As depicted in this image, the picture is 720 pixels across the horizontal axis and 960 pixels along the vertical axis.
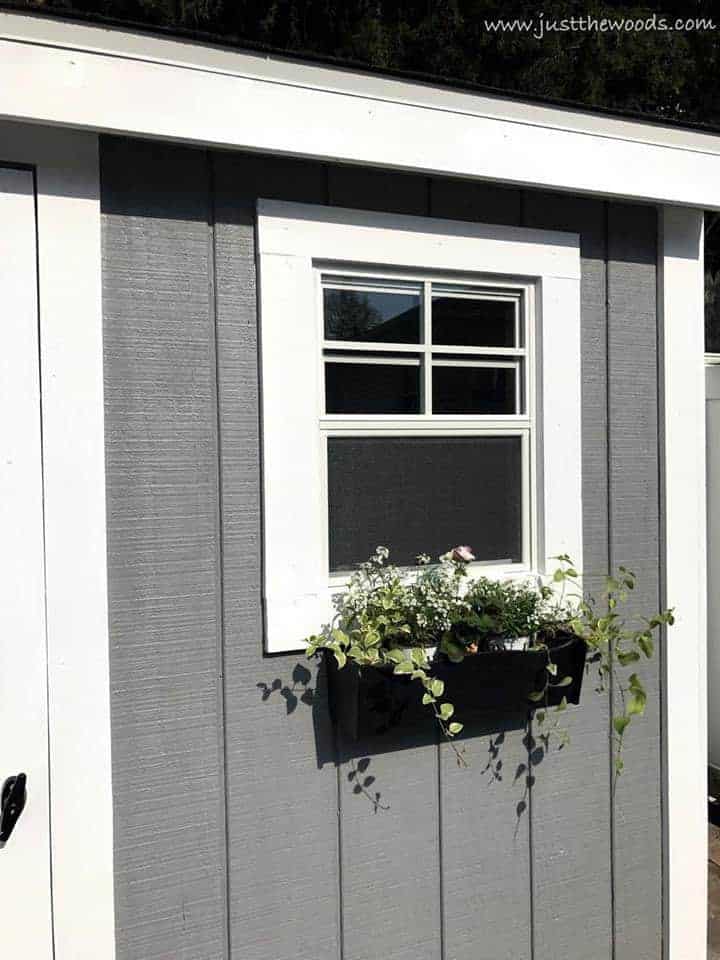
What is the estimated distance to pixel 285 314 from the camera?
1745 mm

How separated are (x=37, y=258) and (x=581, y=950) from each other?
2135 mm

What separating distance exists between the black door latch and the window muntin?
755 mm

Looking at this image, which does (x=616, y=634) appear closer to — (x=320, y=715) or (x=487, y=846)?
(x=487, y=846)

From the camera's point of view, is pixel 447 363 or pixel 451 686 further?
pixel 447 363

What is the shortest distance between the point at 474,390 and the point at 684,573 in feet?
2.66

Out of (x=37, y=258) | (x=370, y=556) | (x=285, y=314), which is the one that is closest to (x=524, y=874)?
(x=370, y=556)

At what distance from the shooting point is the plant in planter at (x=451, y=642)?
5.59 feet

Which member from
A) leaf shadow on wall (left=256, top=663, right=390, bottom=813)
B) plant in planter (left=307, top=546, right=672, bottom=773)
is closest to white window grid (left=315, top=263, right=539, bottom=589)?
plant in planter (left=307, top=546, right=672, bottom=773)

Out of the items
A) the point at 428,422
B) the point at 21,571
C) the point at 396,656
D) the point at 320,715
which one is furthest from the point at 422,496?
the point at 21,571

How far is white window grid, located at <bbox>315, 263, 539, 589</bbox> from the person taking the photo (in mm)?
1824

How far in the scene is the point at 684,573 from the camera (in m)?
2.20

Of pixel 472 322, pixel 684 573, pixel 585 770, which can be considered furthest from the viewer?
pixel 684 573

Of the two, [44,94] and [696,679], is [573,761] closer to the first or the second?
[696,679]

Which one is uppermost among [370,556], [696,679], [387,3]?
[387,3]
